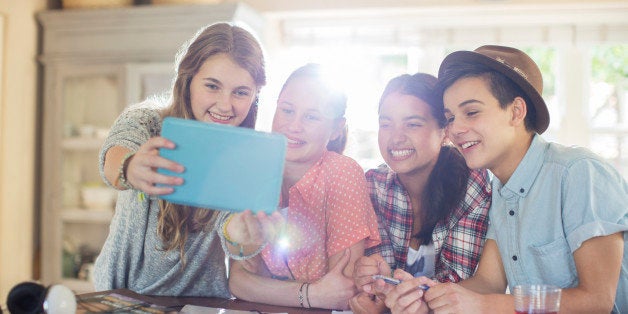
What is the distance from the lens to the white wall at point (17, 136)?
12.3ft

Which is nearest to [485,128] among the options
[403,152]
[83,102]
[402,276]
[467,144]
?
[467,144]

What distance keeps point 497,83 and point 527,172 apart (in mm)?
250

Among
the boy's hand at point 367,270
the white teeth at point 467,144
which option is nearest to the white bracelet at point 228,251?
the boy's hand at point 367,270

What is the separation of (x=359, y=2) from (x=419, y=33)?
1.52 ft

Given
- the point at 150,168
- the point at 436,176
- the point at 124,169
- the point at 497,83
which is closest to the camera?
the point at 150,168

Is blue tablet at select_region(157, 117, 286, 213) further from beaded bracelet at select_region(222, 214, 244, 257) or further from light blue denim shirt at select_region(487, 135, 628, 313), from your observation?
light blue denim shirt at select_region(487, 135, 628, 313)

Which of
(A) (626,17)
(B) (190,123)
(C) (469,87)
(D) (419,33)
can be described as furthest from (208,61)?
(A) (626,17)

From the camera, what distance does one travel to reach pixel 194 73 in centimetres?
182

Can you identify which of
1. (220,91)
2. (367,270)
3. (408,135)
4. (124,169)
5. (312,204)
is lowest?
(367,270)

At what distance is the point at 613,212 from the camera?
4.95ft

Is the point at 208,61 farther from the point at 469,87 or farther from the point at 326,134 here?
the point at 469,87

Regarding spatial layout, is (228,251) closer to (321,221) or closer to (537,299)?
(321,221)

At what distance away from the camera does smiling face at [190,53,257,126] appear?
1.77 m

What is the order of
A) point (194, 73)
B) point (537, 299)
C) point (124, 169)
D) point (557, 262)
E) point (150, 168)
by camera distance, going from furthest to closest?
point (194, 73)
point (557, 262)
point (124, 169)
point (150, 168)
point (537, 299)
